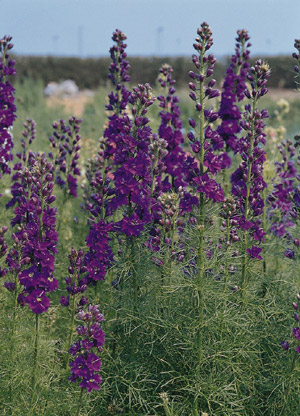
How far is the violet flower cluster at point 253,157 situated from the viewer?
4.36 meters

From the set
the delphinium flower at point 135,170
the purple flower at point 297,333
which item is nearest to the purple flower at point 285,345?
the purple flower at point 297,333

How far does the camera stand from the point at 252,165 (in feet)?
14.6

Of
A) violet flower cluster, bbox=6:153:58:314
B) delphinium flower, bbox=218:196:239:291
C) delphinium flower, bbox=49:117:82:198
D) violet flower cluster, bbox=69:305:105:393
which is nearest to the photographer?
violet flower cluster, bbox=69:305:105:393

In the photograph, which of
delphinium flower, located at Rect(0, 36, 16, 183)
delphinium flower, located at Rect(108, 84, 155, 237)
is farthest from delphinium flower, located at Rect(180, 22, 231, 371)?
delphinium flower, located at Rect(0, 36, 16, 183)

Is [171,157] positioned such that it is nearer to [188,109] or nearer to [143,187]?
[143,187]

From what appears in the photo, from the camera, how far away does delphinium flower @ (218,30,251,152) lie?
5.49m

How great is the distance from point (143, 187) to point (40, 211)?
0.80 m

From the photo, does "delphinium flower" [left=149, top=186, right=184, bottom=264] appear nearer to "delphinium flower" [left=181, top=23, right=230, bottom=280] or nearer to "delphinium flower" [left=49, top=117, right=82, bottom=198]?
"delphinium flower" [left=181, top=23, right=230, bottom=280]

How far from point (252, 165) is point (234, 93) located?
147 cm

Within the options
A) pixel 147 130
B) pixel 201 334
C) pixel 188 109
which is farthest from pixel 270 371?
pixel 188 109

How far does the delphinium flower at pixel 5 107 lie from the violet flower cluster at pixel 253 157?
7.96 ft

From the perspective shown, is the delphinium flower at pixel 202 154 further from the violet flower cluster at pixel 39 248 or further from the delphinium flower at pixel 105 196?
the violet flower cluster at pixel 39 248

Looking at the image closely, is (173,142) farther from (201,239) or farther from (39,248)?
(39,248)

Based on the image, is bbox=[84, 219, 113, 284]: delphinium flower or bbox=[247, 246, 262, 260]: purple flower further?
bbox=[247, 246, 262, 260]: purple flower
